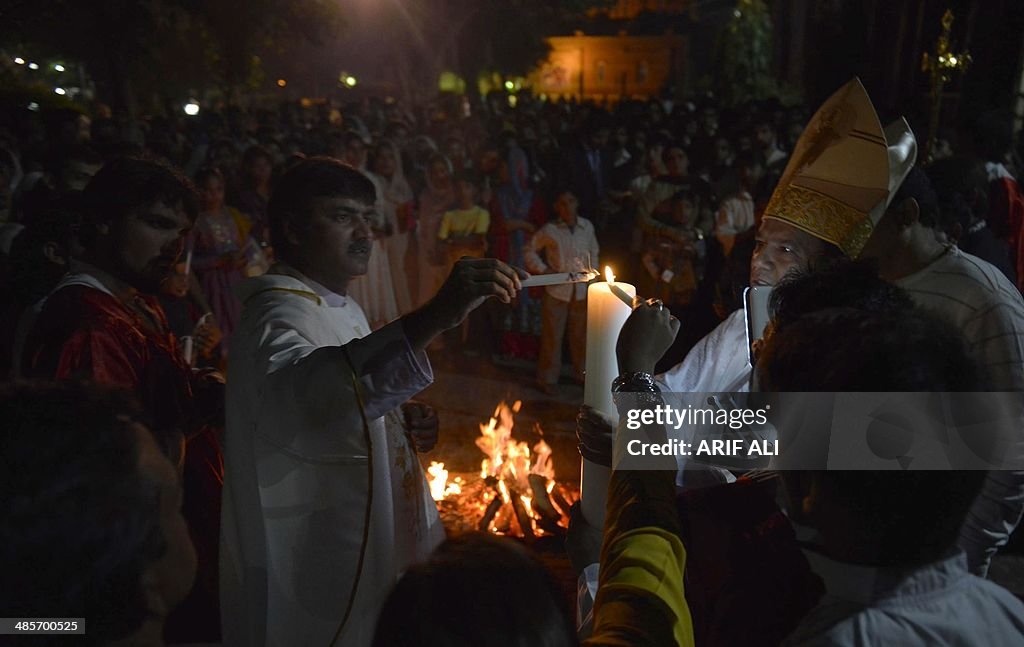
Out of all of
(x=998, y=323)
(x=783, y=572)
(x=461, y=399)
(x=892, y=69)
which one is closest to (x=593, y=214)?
(x=461, y=399)

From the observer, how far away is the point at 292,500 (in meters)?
2.12

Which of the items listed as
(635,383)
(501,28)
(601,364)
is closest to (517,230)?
(601,364)

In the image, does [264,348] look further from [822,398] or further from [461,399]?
[461,399]

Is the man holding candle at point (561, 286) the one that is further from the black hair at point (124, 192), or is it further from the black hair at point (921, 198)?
the black hair at point (124, 192)

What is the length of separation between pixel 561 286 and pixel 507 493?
2819 millimetres

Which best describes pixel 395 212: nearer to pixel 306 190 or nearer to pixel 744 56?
pixel 306 190

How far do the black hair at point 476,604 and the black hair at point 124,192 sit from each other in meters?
1.91

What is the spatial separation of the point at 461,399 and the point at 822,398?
623 centimetres

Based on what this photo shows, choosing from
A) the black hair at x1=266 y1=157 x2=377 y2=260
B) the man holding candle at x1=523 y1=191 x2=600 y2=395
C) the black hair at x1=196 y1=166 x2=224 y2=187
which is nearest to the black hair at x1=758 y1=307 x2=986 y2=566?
the black hair at x1=266 y1=157 x2=377 y2=260

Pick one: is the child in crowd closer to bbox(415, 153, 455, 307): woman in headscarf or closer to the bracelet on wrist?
bbox(415, 153, 455, 307): woman in headscarf

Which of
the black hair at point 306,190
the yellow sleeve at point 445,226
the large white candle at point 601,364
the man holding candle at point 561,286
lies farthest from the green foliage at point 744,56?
the large white candle at point 601,364

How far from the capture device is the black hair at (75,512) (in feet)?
3.74

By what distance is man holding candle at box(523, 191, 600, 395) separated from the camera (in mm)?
7227

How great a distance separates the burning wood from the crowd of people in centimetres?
213
